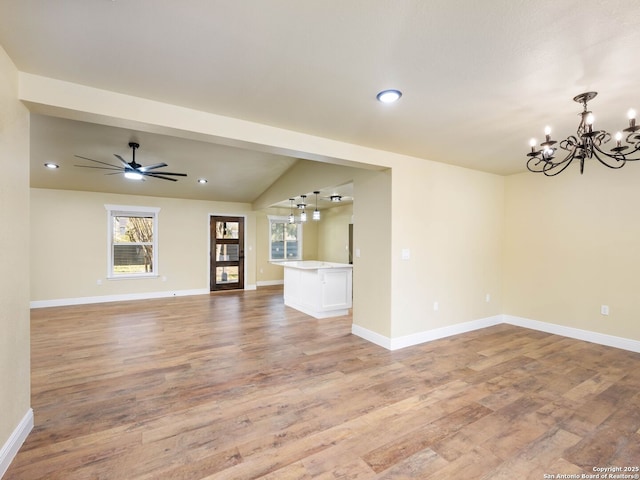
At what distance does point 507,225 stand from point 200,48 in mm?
5123

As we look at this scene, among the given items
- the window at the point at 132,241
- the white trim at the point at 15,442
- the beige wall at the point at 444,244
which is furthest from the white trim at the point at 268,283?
the white trim at the point at 15,442

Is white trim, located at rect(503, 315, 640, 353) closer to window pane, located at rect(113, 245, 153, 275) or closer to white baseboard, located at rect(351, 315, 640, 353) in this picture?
white baseboard, located at rect(351, 315, 640, 353)

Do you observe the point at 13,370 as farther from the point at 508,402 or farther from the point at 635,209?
the point at 635,209

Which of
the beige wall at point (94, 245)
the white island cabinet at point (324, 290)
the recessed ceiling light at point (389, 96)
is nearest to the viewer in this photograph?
the recessed ceiling light at point (389, 96)

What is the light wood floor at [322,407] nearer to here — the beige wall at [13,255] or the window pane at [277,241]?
the beige wall at [13,255]

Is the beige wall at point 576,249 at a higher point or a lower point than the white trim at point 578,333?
higher

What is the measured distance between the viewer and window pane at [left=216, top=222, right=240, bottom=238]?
814 centimetres

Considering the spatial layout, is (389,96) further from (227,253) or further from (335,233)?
(335,233)

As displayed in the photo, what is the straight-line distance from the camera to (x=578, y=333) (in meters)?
4.20

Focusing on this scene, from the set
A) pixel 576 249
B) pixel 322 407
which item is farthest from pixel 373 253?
pixel 576 249

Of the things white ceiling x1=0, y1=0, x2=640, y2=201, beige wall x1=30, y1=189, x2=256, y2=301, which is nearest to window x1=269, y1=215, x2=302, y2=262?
beige wall x1=30, y1=189, x2=256, y2=301

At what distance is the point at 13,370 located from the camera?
191 cm

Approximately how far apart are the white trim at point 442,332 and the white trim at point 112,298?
5.56 m

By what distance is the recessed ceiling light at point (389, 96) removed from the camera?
7.30 feet
